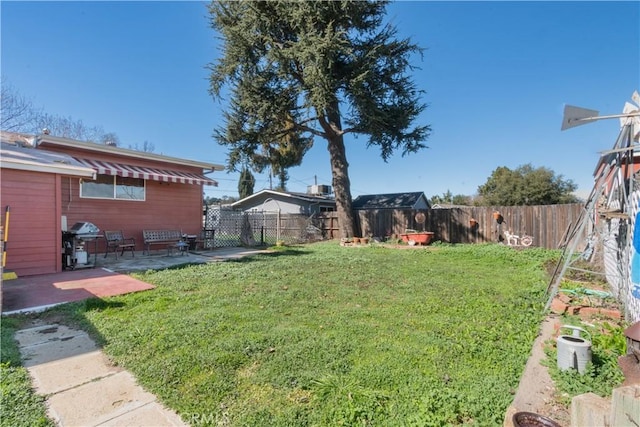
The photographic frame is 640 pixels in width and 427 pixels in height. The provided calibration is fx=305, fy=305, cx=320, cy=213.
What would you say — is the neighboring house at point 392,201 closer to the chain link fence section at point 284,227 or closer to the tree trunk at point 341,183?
the chain link fence section at point 284,227

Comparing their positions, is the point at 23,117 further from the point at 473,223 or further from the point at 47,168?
the point at 473,223

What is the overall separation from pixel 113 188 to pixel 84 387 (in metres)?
9.75

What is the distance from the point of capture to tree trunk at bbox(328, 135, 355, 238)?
1596 cm

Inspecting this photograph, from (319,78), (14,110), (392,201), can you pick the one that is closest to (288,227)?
(319,78)

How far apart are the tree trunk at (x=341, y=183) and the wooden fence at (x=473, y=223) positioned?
1.36m

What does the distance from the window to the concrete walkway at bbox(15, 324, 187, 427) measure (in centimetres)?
776

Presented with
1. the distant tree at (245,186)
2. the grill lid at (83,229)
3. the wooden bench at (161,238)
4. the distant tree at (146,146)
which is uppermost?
the distant tree at (146,146)

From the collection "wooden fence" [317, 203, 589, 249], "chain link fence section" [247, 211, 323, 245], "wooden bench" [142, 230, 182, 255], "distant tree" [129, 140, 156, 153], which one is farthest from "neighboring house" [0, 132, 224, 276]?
"distant tree" [129, 140, 156, 153]

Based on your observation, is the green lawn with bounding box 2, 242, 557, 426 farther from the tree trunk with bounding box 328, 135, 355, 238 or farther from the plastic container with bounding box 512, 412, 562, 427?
the tree trunk with bounding box 328, 135, 355, 238

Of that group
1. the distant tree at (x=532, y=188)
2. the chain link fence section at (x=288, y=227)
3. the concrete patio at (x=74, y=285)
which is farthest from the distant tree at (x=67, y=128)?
the distant tree at (x=532, y=188)

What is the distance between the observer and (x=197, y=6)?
14539mm

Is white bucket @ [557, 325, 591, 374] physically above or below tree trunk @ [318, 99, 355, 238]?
below

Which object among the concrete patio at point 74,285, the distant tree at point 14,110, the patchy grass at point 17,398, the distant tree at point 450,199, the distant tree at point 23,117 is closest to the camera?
the patchy grass at point 17,398

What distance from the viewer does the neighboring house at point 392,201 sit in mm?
23619
